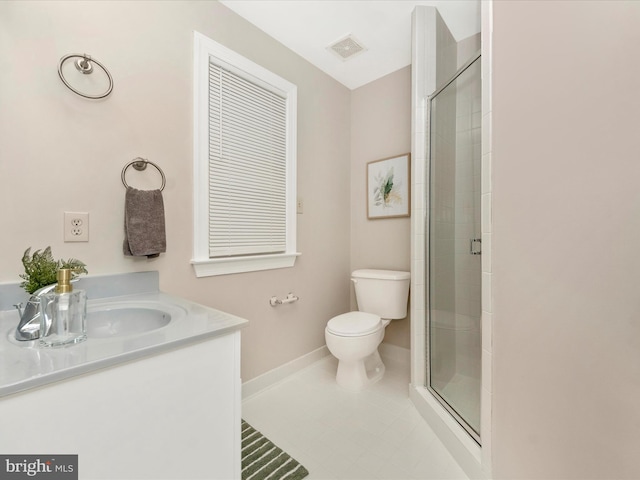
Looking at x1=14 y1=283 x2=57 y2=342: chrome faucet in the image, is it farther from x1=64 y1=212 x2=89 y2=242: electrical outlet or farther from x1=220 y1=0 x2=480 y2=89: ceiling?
x1=220 y1=0 x2=480 y2=89: ceiling

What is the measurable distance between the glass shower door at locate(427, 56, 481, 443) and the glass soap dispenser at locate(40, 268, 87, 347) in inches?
62.1

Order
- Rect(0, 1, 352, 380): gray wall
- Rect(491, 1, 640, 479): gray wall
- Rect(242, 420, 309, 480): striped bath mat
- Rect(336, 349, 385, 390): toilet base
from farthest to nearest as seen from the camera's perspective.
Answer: Rect(336, 349, 385, 390): toilet base < Rect(242, 420, 309, 480): striped bath mat < Rect(0, 1, 352, 380): gray wall < Rect(491, 1, 640, 479): gray wall

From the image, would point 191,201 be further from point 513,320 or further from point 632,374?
point 632,374

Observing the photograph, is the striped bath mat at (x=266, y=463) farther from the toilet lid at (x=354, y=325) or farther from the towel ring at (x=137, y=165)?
the towel ring at (x=137, y=165)

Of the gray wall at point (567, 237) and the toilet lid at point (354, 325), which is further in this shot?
the toilet lid at point (354, 325)

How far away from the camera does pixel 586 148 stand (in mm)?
763

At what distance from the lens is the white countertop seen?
58cm

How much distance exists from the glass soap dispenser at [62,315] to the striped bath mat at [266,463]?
94 cm

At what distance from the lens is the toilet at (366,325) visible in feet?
6.03

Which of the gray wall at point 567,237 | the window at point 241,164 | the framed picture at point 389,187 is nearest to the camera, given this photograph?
the gray wall at point 567,237

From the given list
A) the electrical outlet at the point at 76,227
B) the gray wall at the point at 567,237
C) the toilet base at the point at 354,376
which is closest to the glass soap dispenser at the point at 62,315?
the electrical outlet at the point at 76,227

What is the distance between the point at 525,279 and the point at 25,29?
6.49 feet

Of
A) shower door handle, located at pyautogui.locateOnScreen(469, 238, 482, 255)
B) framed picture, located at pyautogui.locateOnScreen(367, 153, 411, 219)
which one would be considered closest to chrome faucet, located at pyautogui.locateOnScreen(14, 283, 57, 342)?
shower door handle, located at pyautogui.locateOnScreen(469, 238, 482, 255)

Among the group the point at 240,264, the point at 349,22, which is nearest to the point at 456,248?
the point at 240,264
